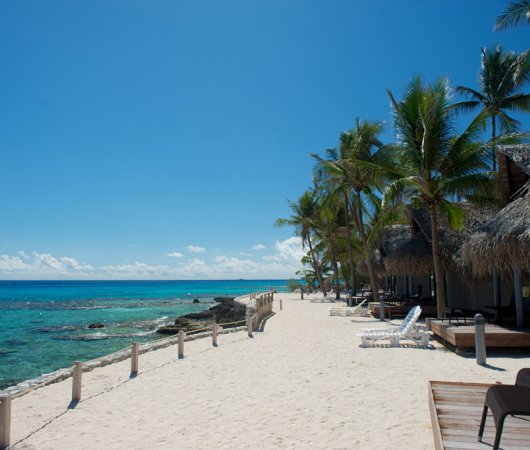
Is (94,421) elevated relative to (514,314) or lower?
lower

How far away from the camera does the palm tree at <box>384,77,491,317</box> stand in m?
12.7

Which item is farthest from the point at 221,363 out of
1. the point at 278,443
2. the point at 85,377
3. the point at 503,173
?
the point at 503,173

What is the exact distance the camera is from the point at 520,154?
9367 mm

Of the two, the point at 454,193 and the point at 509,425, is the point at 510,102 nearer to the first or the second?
the point at 454,193

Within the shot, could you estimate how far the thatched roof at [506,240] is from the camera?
28.9ft

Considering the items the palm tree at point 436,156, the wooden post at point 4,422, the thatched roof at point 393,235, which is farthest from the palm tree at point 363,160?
the wooden post at point 4,422

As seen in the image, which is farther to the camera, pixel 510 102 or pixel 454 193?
pixel 510 102

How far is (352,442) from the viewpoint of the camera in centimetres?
462

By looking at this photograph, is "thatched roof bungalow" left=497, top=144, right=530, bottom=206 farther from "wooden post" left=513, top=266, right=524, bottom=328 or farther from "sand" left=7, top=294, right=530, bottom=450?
"sand" left=7, top=294, right=530, bottom=450

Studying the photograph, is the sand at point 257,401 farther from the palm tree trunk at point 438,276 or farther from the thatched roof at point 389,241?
the thatched roof at point 389,241

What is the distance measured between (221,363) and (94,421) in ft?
12.7

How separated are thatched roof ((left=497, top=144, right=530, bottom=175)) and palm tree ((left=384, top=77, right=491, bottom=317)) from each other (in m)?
2.63

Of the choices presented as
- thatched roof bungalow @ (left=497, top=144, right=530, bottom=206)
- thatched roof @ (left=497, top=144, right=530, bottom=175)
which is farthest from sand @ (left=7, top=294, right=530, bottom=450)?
thatched roof bungalow @ (left=497, top=144, right=530, bottom=206)

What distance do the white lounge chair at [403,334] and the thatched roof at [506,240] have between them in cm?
203
